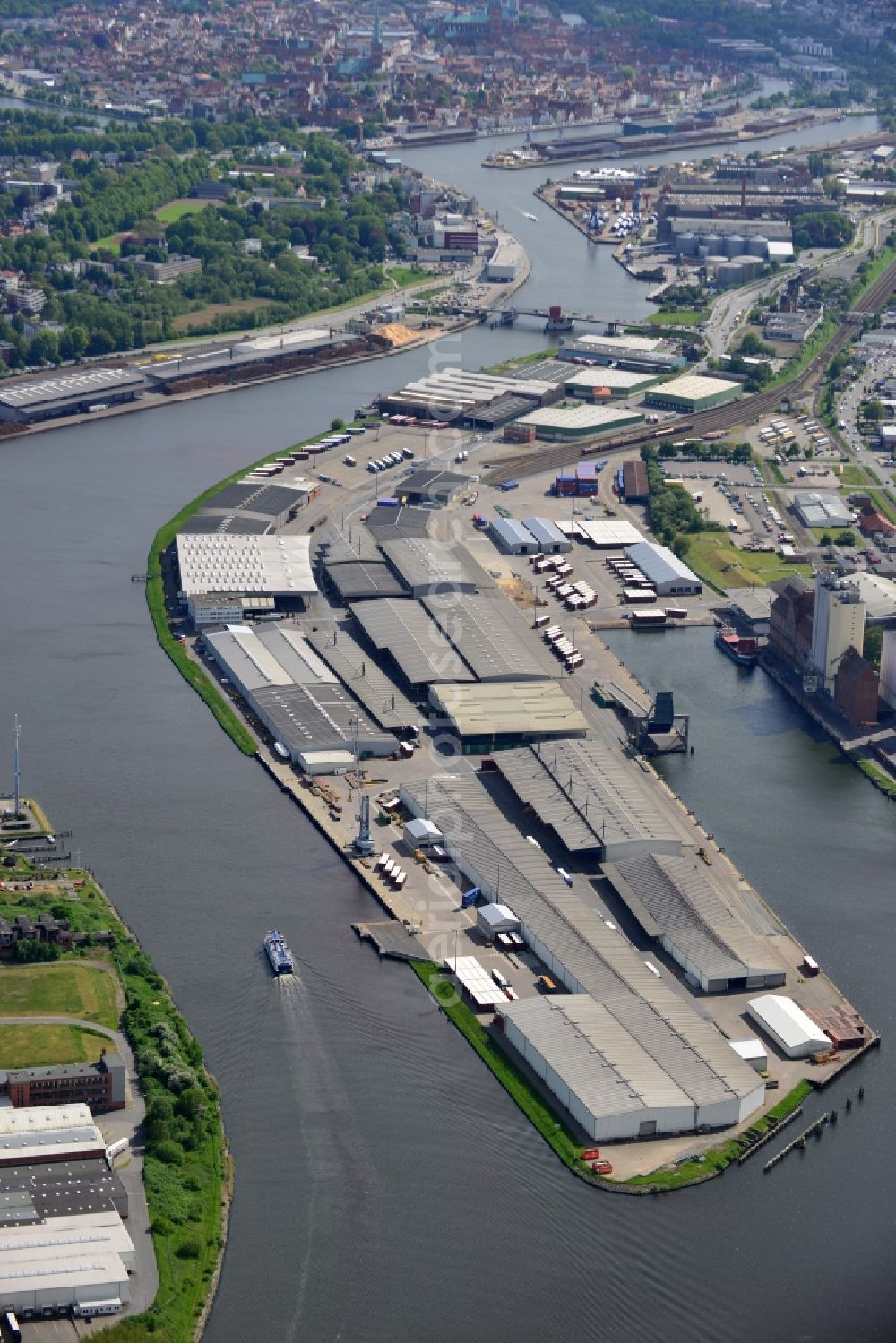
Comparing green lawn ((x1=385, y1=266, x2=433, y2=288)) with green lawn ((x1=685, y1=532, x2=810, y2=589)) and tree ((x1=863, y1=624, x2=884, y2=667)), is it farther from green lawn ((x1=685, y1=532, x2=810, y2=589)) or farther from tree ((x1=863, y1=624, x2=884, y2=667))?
tree ((x1=863, y1=624, x2=884, y2=667))

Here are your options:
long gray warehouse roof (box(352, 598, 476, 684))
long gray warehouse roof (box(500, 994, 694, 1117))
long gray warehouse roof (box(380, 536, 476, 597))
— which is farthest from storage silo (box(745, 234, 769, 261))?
long gray warehouse roof (box(500, 994, 694, 1117))

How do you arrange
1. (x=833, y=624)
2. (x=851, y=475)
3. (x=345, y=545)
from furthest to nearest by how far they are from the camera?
1. (x=851, y=475)
2. (x=345, y=545)
3. (x=833, y=624)

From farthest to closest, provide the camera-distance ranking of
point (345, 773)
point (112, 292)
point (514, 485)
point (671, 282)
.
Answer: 1. point (671, 282)
2. point (112, 292)
3. point (514, 485)
4. point (345, 773)

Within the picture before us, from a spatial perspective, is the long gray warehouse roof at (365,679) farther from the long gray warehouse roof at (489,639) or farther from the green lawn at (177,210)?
the green lawn at (177,210)

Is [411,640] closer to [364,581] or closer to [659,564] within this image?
[364,581]

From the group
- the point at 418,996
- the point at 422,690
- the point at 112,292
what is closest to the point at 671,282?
the point at 112,292

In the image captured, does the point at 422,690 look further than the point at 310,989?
Yes

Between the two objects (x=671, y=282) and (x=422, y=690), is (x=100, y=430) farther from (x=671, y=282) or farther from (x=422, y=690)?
(x=671, y=282)

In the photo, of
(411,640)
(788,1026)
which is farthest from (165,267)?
(788,1026)
